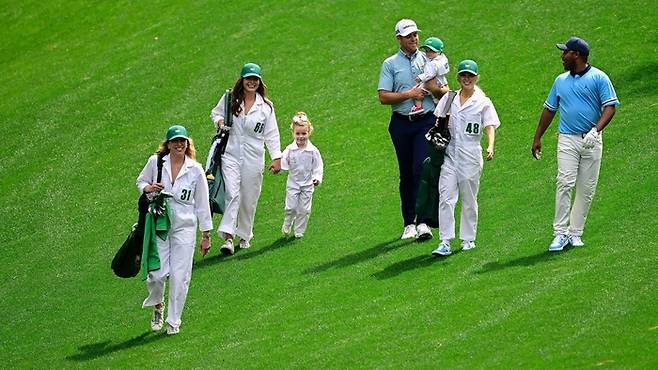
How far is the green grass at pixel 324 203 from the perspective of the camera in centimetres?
1450

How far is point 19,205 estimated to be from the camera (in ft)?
77.0

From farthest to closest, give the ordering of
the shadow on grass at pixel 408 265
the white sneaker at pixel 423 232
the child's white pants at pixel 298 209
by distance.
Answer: the child's white pants at pixel 298 209
the white sneaker at pixel 423 232
the shadow on grass at pixel 408 265

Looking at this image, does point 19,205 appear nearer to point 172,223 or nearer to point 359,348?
point 172,223

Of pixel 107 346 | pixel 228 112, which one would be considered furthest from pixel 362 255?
pixel 107 346

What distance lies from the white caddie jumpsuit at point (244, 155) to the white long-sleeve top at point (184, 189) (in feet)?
9.98

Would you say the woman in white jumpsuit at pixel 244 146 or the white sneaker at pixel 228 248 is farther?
the white sneaker at pixel 228 248

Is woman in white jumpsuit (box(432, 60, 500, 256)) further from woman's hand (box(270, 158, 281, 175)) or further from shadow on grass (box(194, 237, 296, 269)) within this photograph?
shadow on grass (box(194, 237, 296, 269))

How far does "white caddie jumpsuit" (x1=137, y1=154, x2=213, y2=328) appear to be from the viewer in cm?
1562

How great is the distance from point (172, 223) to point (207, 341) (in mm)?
1347

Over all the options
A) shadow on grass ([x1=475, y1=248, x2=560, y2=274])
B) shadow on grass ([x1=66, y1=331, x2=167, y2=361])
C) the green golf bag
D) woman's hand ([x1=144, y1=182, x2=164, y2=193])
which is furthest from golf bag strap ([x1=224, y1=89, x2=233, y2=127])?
shadow on grass ([x1=475, y1=248, x2=560, y2=274])

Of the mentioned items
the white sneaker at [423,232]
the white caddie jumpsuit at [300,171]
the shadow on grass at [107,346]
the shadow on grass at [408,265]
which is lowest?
the shadow on grass at [107,346]

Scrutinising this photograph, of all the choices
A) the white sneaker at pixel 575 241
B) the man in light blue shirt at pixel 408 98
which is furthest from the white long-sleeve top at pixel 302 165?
the white sneaker at pixel 575 241

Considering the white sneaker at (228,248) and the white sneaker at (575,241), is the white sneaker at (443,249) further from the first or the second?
the white sneaker at (228,248)

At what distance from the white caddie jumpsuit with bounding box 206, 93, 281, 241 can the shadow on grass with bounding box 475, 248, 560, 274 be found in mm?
3890
